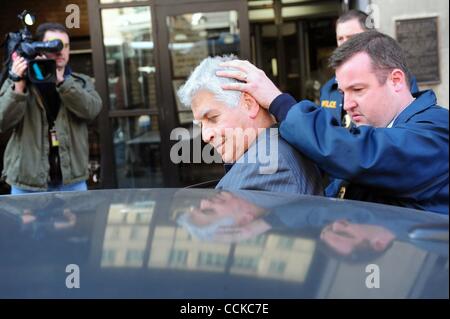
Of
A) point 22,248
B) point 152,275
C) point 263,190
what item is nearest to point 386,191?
point 263,190

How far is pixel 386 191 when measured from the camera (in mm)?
1857

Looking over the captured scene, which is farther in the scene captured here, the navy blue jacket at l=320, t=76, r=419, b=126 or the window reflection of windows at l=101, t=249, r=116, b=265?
the navy blue jacket at l=320, t=76, r=419, b=126

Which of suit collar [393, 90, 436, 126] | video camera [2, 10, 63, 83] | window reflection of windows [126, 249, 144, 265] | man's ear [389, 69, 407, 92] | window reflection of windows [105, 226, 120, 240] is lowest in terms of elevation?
window reflection of windows [126, 249, 144, 265]

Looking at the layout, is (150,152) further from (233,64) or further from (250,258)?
(250,258)

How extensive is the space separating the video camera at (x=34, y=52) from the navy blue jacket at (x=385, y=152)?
2.50 metres

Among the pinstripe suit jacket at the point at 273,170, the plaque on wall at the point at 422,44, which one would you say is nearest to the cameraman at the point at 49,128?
the pinstripe suit jacket at the point at 273,170

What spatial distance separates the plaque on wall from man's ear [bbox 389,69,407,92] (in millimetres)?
3318

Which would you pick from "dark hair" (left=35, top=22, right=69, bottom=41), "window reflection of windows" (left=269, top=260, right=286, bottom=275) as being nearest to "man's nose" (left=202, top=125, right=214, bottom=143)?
"window reflection of windows" (left=269, top=260, right=286, bottom=275)

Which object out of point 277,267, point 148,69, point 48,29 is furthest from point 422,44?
point 277,267

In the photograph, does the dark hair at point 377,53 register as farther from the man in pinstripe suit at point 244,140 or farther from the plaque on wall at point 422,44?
the plaque on wall at point 422,44

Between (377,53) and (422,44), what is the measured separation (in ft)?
11.3

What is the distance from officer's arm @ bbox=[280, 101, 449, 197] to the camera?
68.9 inches

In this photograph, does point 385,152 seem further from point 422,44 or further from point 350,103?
point 422,44

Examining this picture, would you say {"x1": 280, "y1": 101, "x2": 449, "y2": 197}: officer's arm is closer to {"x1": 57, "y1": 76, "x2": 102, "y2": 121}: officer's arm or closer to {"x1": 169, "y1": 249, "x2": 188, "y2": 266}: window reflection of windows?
{"x1": 169, "y1": 249, "x2": 188, "y2": 266}: window reflection of windows
